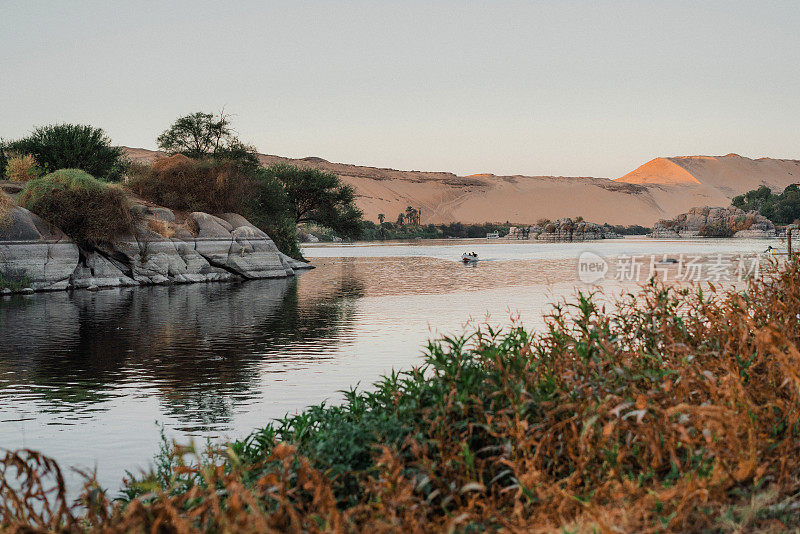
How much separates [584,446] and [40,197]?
2991 cm

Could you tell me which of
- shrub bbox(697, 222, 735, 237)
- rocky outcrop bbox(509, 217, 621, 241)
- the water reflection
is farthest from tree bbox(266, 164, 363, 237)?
shrub bbox(697, 222, 735, 237)

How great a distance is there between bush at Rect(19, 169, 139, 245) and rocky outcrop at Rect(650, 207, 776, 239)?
4898 inches

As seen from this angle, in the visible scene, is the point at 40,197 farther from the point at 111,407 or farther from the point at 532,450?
the point at 532,450

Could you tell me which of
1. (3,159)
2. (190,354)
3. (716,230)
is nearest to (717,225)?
(716,230)

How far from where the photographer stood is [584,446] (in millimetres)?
4156

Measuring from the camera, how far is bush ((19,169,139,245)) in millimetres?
28969

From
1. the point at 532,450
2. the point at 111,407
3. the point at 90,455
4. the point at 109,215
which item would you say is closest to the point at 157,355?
the point at 111,407

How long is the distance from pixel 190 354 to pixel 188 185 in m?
29.0

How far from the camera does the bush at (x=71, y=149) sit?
1688 inches

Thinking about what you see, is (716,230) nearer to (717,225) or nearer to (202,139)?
(717,225)

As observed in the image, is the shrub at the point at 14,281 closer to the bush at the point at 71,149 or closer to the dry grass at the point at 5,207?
the dry grass at the point at 5,207

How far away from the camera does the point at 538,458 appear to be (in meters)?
4.35

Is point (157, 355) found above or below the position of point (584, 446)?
below

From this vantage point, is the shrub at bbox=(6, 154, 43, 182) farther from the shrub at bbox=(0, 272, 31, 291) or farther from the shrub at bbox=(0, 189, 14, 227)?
the shrub at bbox=(0, 272, 31, 291)
